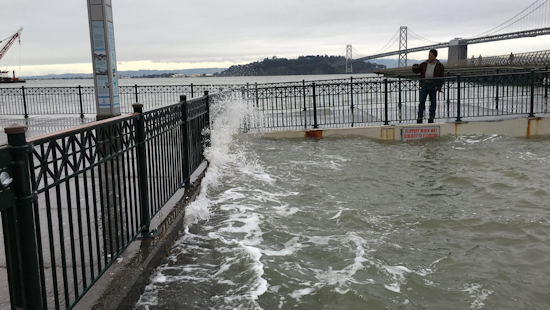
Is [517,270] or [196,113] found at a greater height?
[196,113]

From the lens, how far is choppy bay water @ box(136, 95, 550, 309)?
14.0 feet

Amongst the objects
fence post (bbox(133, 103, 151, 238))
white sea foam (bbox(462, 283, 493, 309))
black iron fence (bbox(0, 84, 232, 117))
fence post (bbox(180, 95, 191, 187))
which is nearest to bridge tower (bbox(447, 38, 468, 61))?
black iron fence (bbox(0, 84, 232, 117))

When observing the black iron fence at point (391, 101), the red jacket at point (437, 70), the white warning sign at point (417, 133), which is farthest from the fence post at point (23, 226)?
the red jacket at point (437, 70)

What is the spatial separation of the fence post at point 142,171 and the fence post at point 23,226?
7.04ft

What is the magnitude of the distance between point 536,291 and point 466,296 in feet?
2.24

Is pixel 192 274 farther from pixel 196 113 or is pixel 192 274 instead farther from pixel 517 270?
pixel 196 113

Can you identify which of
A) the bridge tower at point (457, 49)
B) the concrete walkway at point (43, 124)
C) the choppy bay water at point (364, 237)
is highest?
the bridge tower at point (457, 49)

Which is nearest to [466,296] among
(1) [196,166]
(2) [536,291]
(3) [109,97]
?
(2) [536,291]

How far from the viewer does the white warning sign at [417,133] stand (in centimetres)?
1347

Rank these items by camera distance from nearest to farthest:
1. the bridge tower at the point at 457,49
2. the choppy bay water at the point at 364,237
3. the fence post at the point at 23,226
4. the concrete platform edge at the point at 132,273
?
the fence post at the point at 23,226
the concrete platform edge at the point at 132,273
the choppy bay water at the point at 364,237
the bridge tower at the point at 457,49

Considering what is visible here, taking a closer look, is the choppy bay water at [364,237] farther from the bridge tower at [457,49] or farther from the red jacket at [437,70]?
the bridge tower at [457,49]

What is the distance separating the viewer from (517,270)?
4.81 m

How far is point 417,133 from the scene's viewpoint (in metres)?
13.5

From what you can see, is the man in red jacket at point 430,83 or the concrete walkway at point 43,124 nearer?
the man in red jacket at point 430,83
